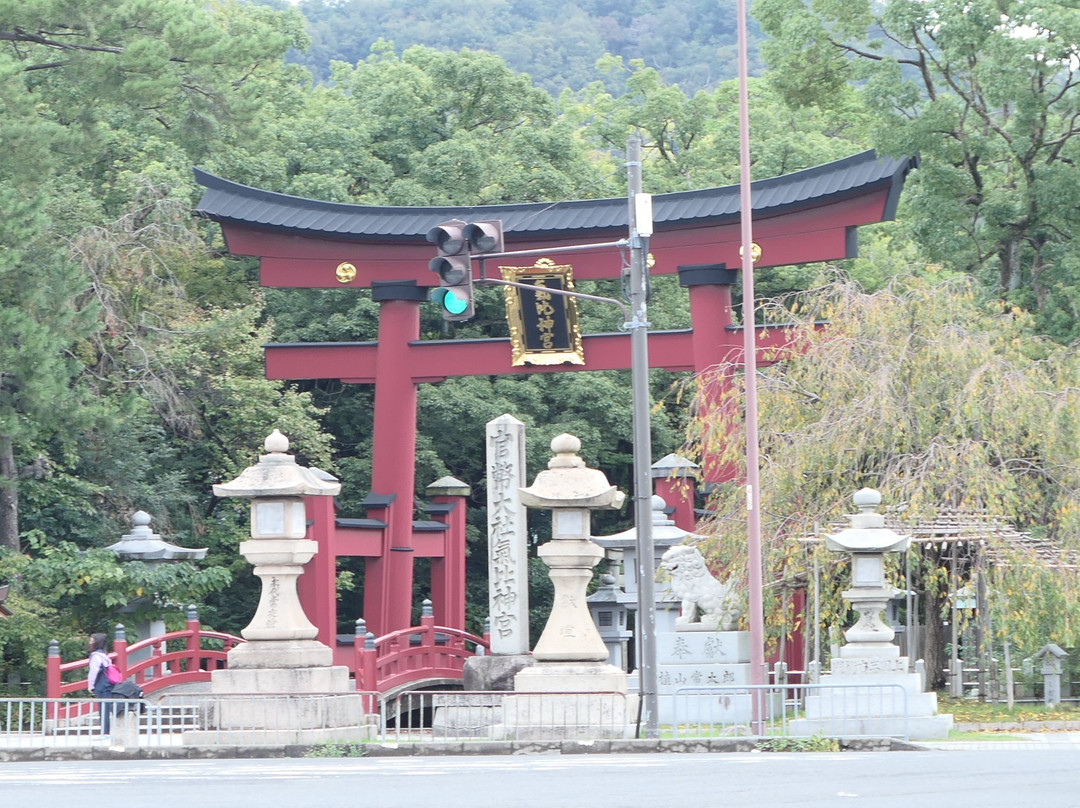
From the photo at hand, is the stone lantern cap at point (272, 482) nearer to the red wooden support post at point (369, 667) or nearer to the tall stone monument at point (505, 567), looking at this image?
the tall stone monument at point (505, 567)

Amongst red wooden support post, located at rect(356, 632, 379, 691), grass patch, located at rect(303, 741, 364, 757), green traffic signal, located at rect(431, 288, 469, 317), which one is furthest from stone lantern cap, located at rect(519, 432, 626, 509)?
red wooden support post, located at rect(356, 632, 379, 691)

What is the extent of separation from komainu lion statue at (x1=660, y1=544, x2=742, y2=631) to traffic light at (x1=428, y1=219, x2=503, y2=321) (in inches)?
320

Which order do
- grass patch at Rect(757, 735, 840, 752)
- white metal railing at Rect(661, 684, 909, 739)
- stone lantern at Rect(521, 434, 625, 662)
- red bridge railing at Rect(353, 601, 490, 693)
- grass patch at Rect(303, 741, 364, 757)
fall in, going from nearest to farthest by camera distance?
Answer: grass patch at Rect(757, 735, 840, 752) → grass patch at Rect(303, 741, 364, 757) → white metal railing at Rect(661, 684, 909, 739) → stone lantern at Rect(521, 434, 625, 662) → red bridge railing at Rect(353, 601, 490, 693)

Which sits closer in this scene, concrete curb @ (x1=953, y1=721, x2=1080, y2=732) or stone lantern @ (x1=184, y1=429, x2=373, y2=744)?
stone lantern @ (x1=184, y1=429, x2=373, y2=744)

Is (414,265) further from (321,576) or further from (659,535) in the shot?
(659,535)

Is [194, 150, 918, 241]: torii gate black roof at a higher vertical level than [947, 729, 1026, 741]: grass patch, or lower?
higher

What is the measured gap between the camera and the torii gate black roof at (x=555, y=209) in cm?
2533

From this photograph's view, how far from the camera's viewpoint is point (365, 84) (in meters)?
41.7

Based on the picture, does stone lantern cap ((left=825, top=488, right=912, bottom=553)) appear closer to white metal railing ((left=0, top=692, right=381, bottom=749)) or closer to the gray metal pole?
the gray metal pole

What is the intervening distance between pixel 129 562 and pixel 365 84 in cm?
1927

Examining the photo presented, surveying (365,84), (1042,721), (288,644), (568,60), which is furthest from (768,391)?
(568,60)

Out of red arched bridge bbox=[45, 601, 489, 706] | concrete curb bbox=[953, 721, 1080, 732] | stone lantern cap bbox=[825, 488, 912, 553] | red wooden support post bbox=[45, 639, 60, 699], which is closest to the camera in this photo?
stone lantern cap bbox=[825, 488, 912, 553]

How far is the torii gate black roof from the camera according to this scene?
25328mm

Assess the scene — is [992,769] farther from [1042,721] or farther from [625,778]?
[1042,721]
